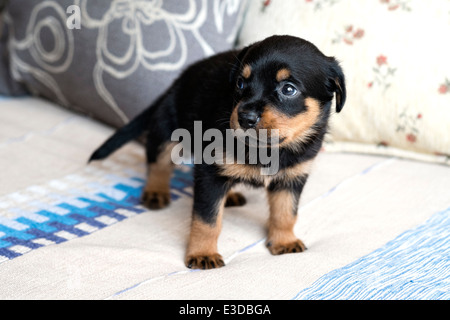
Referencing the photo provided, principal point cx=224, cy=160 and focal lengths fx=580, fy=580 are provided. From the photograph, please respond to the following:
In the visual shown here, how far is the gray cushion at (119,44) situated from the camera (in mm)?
2770

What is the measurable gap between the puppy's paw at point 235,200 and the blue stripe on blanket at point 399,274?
2.22 feet

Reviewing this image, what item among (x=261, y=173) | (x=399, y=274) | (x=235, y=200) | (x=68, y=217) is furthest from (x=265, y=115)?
(x=68, y=217)

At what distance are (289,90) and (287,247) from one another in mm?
565

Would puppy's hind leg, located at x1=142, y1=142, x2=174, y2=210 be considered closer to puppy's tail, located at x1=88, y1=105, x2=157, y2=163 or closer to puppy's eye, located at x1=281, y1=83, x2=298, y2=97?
puppy's tail, located at x1=88, y1=105, x2=157, y2=163

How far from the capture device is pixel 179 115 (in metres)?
2.36

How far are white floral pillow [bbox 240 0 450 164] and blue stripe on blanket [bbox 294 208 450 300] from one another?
2.09 ft

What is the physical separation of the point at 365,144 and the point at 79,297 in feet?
5.30

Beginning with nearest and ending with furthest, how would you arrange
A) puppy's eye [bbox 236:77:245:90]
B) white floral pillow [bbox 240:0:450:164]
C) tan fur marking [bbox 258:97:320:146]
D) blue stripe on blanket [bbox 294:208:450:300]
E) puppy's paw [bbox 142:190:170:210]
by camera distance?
blue stripe on blanket [bbox 294:208:450:300]
tan fur marking [bbox 258:97:320:146]
puppy's eye [bbox 236:77:245:90]
puppy's paw [bbox 142:190:170:210]
white floral pillow [bbox 240:0:450:164]

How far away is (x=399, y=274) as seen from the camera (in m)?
1.76

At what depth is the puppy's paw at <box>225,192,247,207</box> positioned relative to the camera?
2424 mm

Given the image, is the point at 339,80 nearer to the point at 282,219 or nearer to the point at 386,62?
the point at 282,219

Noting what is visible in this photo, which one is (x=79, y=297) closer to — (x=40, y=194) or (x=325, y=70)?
(x=40, y=194)

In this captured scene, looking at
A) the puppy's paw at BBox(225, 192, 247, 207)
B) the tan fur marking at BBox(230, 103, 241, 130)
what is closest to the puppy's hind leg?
the puppy's paw at BBox(225, 192, 247, 207)

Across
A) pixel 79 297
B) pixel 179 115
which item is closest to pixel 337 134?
pixel 179 115
